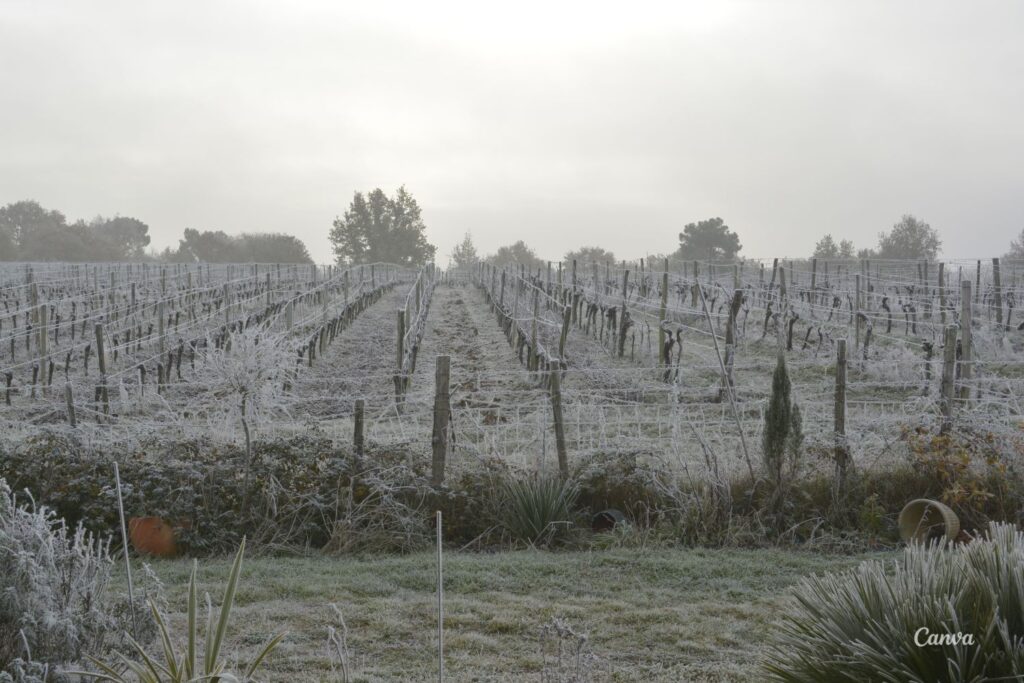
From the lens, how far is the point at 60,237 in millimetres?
68000

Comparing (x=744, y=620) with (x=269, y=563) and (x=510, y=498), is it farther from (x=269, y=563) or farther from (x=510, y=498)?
(x=269, y=563)

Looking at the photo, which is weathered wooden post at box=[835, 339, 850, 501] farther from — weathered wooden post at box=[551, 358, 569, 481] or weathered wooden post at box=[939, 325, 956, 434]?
weathered wooden post at box=[551, 358, 569, 481]

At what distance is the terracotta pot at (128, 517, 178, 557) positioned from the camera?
19.7ft

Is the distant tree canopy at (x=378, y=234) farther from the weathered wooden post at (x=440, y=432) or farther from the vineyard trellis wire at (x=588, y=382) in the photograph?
the weathered wooden post at (x=440, y=432)

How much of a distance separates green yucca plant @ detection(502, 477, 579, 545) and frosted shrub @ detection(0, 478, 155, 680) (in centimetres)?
284

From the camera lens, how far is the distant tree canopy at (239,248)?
76.4 m

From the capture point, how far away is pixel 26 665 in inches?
126

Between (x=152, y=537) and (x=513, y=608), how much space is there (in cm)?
262

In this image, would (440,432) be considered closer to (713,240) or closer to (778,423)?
(778,423)

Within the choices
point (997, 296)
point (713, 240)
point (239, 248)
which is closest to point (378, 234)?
point (239, 248)

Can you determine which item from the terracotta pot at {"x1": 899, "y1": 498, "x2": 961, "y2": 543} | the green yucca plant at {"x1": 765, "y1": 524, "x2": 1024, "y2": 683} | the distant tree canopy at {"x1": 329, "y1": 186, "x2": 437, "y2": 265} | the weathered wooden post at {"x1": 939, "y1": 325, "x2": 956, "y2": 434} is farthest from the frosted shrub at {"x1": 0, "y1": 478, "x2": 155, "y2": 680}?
the distant tree canopy at {"x1": 329, "y1": 186, "x2": 437, "y2": 265}

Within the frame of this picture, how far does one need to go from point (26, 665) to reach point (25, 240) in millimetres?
81175

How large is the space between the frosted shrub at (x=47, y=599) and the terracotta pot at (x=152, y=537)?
2.30 meters

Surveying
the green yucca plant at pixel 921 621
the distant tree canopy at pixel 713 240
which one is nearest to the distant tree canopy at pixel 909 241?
the distant tree canopy at pixel 713 240
